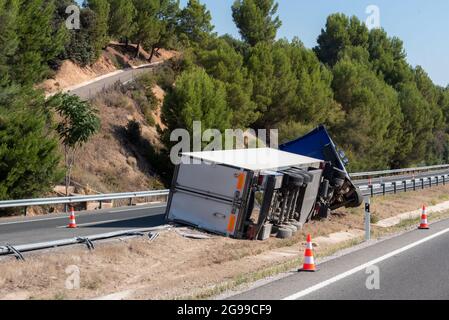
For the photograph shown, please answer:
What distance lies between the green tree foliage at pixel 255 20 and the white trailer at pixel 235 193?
173ft

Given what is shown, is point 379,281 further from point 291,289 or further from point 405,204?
point 405,204

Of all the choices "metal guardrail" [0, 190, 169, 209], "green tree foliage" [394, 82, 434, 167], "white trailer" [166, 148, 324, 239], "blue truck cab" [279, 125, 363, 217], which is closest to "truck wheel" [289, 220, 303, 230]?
"white trailer" [166, 148, 324, 239]

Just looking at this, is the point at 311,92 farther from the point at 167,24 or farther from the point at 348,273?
the point at 348,273

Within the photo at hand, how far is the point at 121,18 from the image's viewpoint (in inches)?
2488

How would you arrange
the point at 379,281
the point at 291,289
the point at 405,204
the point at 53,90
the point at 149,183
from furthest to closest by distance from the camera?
the point at 53,90, the point at 149,183, the point at 405,204, the point at 379,281, the point at 291,289

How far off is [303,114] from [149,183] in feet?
64.3

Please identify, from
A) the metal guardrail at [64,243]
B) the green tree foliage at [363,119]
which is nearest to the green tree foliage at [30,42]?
the metal guardrail at [64,243]

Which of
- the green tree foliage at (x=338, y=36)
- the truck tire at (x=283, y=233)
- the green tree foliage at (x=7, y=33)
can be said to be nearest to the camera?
the truck tire at (x=283, y=233)

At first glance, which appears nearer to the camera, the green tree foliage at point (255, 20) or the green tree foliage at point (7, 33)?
the green tree foliage at point (7, 33)

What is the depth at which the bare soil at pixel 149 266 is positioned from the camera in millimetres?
10047

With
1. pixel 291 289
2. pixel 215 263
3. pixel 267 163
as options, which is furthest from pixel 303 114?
pixel 291 289

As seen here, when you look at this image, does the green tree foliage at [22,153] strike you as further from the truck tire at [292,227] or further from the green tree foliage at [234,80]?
the green tree foliage at [234,80]

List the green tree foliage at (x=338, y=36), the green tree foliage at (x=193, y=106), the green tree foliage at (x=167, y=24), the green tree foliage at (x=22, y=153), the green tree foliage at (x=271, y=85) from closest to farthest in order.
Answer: the green tree foliage at (x=22, y=153) → the green tree foliage at (x=193, y=106) → the green tree foliage at (x=271, y=85) → the green tree foliage at (x=167, y=24) → the green tree foliage at (x=338, y=36)
